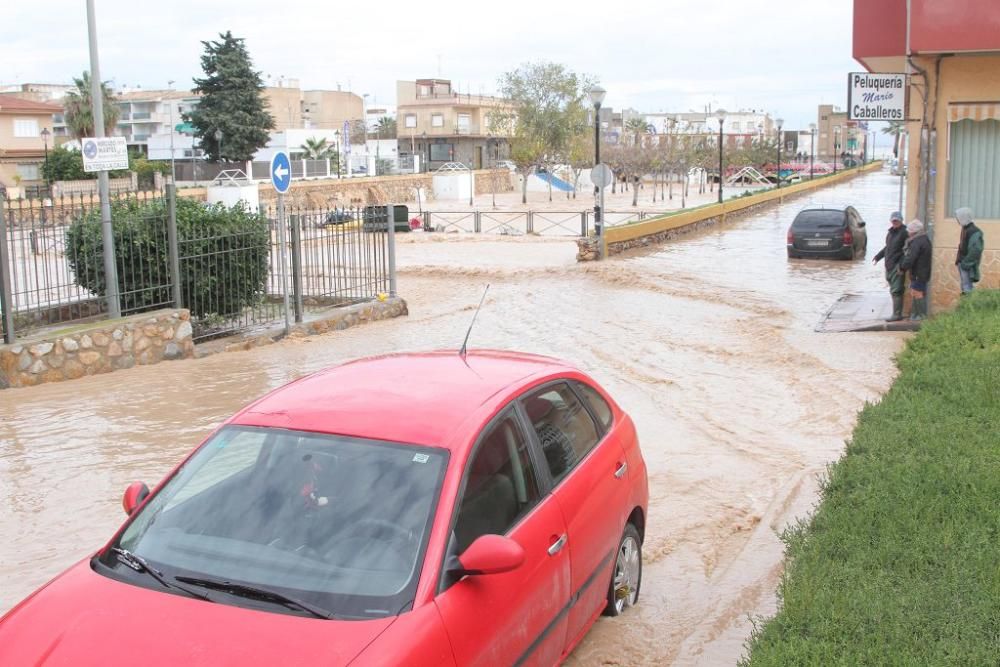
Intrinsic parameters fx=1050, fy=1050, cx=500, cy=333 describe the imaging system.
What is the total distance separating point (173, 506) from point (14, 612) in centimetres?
72

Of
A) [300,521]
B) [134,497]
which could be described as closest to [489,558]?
[300,521]

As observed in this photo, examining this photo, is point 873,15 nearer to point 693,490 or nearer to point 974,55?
point 974,55

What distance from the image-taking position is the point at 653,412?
38.1ft

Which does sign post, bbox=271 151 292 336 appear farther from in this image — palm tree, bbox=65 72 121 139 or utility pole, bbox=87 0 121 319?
palm tree, bbox=65 72 121 139

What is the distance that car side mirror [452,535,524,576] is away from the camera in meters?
3.71

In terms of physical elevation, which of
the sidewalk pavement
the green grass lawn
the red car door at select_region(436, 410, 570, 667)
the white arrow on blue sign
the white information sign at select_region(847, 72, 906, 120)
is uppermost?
the white information sign at select_region(847, 72, 906, 120)

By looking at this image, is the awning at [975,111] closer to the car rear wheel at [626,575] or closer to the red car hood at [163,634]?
the car rear wheel at [626,575]

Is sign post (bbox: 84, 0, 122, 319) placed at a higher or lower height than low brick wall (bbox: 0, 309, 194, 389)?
higher

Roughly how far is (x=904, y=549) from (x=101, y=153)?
35.8 ft

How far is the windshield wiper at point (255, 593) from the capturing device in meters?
3.53

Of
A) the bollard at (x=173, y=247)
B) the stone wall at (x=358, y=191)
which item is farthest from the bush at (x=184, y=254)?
the stone wall at (x=358, y=191)

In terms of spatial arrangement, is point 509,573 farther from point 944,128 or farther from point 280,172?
point 944,128

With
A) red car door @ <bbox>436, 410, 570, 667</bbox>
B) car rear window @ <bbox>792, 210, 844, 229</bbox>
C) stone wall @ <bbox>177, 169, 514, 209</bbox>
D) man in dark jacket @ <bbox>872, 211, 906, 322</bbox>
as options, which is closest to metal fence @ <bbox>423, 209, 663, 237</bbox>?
car rear window @ <bbox>792, 210, 844, 229</bbox>

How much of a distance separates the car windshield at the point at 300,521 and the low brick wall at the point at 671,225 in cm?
2407
